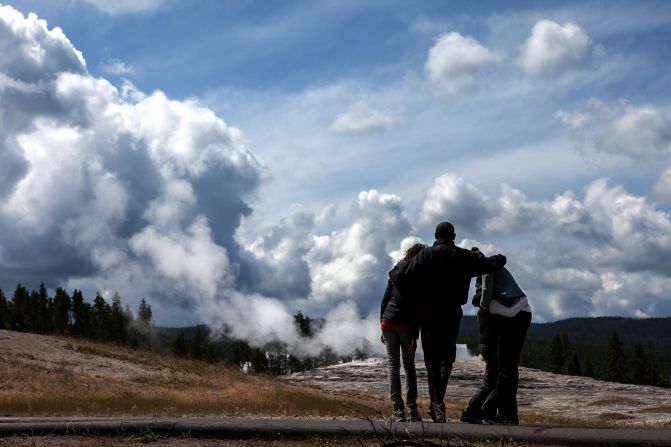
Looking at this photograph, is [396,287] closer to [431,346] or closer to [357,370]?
[431,346]

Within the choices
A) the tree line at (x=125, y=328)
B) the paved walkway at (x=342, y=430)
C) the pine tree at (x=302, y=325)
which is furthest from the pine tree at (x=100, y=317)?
the paved walkway at (x=342, y=430)

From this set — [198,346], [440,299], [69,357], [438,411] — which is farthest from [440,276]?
[198,346]

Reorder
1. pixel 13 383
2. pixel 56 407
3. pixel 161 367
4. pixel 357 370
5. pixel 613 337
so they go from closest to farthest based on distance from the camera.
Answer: pixel 56 407, pixel 13 383, pixel 161 367, pixel 357 370, pixel 613 337

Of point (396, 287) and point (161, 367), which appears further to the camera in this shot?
point (161, 367)

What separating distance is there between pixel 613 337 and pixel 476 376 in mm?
70759

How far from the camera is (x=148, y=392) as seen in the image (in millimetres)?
23969

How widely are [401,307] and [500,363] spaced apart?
138cm

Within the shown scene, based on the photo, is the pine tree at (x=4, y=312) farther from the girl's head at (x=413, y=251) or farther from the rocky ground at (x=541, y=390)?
the girl's head at (x=413, y=251)

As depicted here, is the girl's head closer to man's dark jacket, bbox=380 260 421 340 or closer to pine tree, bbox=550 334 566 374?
man's dark jacket, bbox=380 260 421 340

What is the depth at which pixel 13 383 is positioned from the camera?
2262 cm

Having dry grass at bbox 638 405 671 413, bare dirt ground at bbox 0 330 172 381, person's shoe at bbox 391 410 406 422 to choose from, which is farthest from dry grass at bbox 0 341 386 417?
dry grass at bbox 638 405 671 413

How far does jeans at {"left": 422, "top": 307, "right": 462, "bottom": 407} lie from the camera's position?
32.1 ft

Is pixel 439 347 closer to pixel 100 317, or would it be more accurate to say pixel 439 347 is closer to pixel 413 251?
pixel 413 251

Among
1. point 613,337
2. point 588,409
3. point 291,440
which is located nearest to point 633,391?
point 588,409
